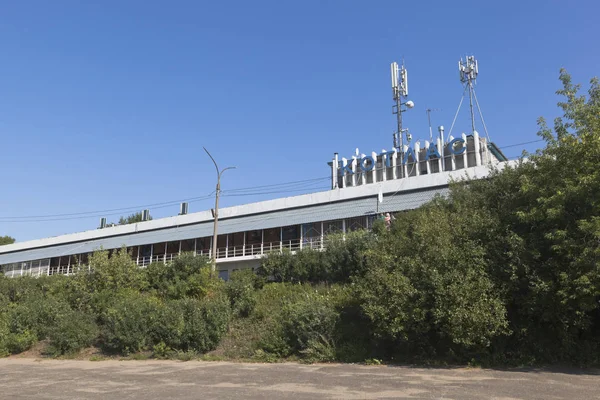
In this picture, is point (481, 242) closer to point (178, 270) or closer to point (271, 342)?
point (271, 342)

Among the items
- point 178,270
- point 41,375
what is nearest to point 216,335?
point 41,375

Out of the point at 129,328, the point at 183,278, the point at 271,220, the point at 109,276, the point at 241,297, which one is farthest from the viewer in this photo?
the point at 271,220

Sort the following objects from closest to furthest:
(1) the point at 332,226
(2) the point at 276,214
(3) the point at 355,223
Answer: (3) the point at 355,223, (1) the point at 332,226, (2) the point at 276,214

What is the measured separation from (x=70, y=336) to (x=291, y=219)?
783 inches

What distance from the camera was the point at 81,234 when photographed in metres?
56.7

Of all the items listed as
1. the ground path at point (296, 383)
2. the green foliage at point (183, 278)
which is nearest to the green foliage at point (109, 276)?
the green foliage at point (183, 278)

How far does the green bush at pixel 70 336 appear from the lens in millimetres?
21312

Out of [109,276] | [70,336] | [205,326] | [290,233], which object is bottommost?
[70,336]

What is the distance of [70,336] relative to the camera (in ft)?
70.0

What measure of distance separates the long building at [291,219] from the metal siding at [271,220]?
0.07 m

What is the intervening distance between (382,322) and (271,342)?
4919mm

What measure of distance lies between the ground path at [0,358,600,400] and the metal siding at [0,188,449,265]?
14.6m

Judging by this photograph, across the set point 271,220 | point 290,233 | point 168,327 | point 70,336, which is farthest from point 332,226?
point 70,336

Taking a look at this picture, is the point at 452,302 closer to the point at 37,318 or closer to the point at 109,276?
the point at 37,318
